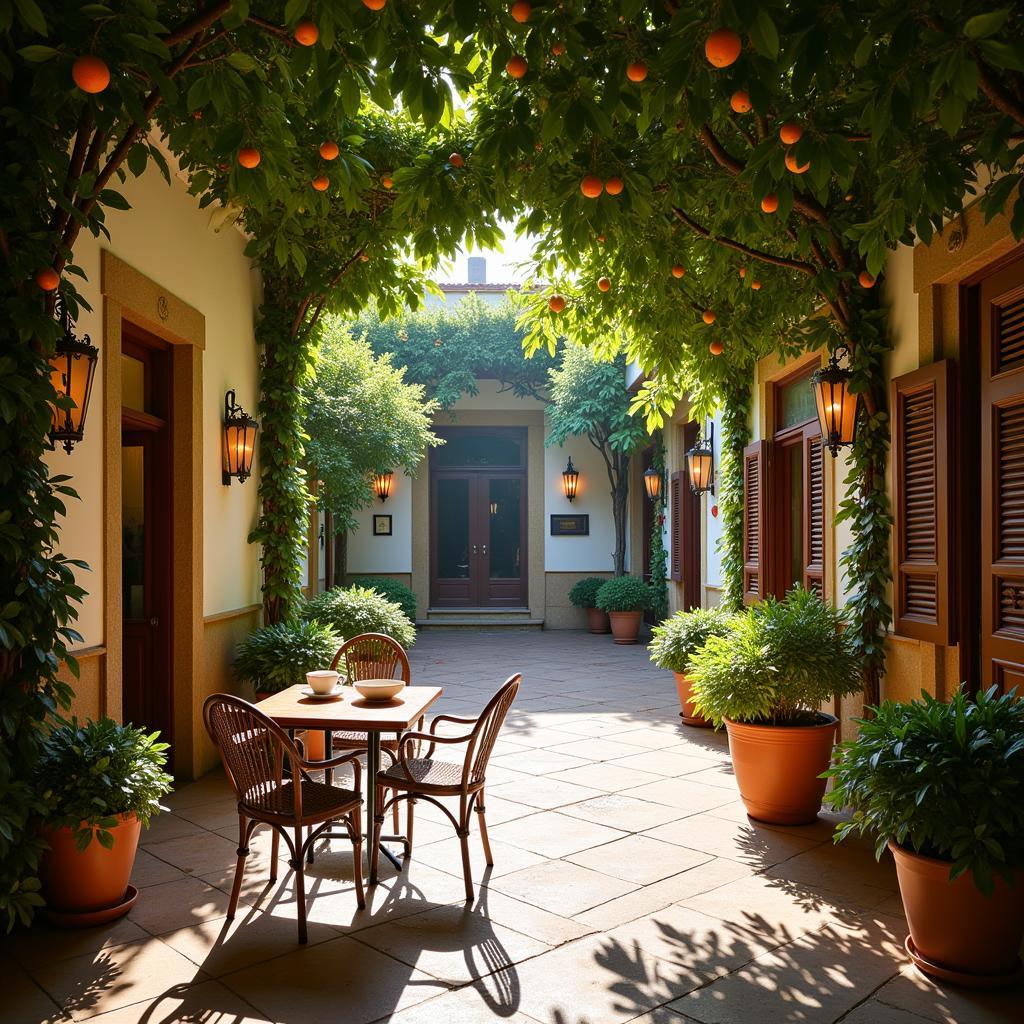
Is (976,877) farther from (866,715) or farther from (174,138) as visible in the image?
(174,138)

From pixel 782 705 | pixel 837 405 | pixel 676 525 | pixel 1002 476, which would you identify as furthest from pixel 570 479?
pixel 1002 476

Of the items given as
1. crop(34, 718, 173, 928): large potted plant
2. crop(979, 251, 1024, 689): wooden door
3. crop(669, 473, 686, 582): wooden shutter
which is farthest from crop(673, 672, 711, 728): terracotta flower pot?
crop(34, 718, 173, 928): large potted plant

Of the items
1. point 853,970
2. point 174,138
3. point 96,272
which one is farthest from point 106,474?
point 853,970

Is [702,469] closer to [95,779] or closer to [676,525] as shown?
[676,525]

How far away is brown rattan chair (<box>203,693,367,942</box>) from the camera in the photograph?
324 centimetres

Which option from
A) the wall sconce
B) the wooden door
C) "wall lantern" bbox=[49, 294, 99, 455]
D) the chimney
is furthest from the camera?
the chimney

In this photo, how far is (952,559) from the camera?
3986mm

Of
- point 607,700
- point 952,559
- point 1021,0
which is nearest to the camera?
point 1021,0

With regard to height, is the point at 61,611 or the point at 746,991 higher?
the point at 61,611

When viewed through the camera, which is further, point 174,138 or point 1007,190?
point 174,138

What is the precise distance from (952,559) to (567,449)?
11.0m

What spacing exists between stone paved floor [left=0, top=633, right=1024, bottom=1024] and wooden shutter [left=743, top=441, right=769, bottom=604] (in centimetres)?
237

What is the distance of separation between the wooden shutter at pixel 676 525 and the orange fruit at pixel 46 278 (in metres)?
8.92

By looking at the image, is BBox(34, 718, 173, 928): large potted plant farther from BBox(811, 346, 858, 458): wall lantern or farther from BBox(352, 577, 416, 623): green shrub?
BBox(352, 577, 416, 623): green shrub
